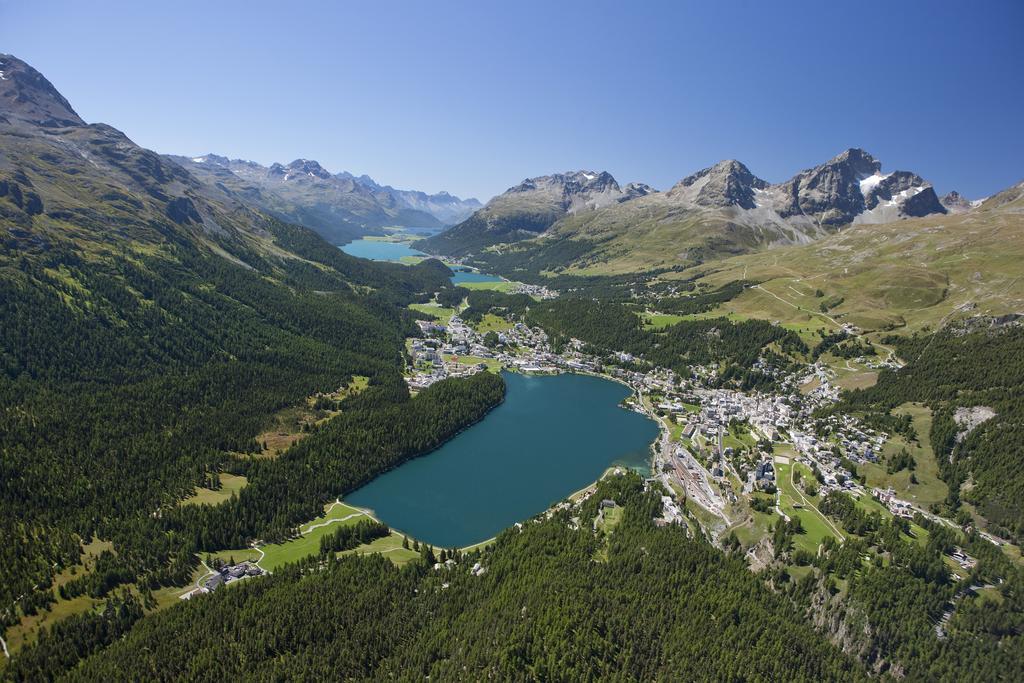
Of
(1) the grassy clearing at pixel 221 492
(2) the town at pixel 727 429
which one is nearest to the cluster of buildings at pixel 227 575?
(1) the grassy clearing at pixel 221 492

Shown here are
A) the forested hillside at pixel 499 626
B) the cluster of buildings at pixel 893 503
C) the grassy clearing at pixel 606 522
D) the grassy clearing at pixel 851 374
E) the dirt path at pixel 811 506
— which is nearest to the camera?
the forested hillside at pixel 499 626

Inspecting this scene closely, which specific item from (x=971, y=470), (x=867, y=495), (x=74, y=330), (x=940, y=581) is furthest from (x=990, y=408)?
(x=74, y=330)

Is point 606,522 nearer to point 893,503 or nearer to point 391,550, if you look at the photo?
point 391,550

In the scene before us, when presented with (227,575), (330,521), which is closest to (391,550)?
(330,521)

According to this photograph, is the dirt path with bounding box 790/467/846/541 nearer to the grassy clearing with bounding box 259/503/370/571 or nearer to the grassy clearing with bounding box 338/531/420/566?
the grassy clearing with bounding box 338/531/420/566

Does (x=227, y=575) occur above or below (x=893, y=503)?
below

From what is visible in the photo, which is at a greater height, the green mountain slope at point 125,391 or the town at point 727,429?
the town at point 727,429

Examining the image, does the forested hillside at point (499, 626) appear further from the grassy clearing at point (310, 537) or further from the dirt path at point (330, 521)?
the dirt path at point (330, 521)

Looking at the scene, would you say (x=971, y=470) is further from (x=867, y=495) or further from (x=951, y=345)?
(x=951, y=345)
